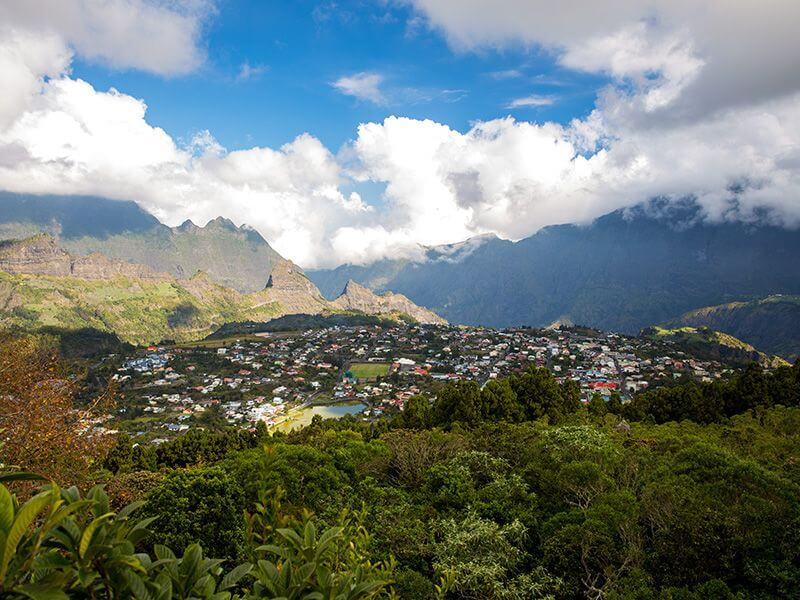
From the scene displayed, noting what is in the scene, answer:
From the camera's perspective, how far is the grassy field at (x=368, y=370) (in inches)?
4717

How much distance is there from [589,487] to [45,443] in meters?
15.7

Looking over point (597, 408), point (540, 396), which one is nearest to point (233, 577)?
point (540, 396)

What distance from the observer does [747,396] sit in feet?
127

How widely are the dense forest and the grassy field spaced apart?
97.0 meters

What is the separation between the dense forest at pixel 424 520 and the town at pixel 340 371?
184 feet

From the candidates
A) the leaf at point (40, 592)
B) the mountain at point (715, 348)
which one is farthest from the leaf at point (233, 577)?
the mountain at point (715, 348)

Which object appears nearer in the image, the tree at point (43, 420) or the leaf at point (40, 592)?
the leaf at point (40, 592)

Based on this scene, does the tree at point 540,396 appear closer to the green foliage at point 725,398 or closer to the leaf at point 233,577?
the green foliage at point 725,398

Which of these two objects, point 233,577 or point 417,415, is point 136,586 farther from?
point 417,415

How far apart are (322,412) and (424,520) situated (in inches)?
2975

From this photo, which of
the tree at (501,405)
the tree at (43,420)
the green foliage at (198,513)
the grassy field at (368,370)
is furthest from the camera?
the grassy field at (368,370)

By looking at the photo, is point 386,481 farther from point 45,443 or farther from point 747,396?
point 747,396

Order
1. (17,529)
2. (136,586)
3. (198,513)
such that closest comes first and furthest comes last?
(17,529) < (136,586) < (198,513)

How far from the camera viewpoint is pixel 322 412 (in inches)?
3479
